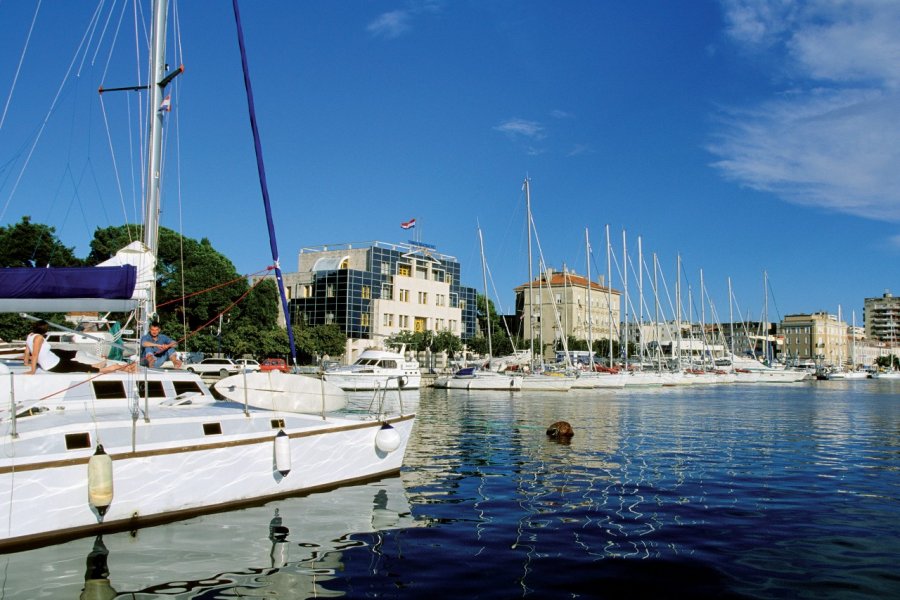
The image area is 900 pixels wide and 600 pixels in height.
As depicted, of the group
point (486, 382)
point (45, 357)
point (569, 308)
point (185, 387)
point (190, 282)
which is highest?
point (569, 308)

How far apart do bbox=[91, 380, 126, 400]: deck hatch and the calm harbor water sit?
10.8 feet

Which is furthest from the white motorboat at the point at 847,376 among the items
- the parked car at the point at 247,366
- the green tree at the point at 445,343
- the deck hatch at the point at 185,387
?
the deck hatch at the point at 185,387

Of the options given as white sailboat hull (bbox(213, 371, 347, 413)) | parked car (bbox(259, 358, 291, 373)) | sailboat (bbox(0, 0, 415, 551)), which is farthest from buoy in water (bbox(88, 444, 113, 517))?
parked car (bbox(259, 358, 291, 373))

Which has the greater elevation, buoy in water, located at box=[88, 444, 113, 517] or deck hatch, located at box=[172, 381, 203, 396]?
deck hatch, located at box=[172, 381, 203, 396]

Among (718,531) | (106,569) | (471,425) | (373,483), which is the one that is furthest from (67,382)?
(471,425)

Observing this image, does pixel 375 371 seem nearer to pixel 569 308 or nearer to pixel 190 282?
pixel 190 282

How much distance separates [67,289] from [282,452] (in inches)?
204

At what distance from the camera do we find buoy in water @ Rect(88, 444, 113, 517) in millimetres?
10594

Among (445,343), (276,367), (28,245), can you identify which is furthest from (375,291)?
(276,367)

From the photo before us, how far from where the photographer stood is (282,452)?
13.2 metres

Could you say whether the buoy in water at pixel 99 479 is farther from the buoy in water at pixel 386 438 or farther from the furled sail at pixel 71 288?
the buoy in water at pixel 386 438

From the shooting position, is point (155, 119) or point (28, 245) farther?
point (28, 245)

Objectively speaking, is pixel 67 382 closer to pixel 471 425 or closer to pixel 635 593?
pixel 635 593

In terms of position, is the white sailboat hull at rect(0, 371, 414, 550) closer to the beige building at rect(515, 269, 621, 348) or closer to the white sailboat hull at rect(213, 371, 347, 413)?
the white sailboat hull at rect(213, 371, 347, 413)
